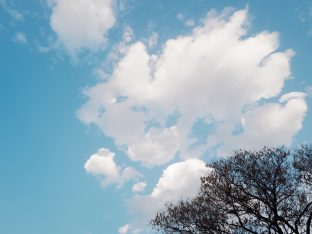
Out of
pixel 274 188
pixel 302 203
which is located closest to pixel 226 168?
pixel 274 188

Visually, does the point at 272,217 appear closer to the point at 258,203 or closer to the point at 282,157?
the point at 258,203

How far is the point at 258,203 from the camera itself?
37812mm

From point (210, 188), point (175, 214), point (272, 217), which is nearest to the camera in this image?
point (272, 217)

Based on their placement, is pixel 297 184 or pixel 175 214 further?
pixel 175 214

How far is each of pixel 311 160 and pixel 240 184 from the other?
657 cm

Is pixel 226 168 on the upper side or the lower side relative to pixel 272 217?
upper

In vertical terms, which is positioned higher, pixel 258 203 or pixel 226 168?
pixel 226 168

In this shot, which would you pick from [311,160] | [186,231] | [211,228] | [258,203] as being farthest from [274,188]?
A: [186,231]

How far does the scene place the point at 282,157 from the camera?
3959cm

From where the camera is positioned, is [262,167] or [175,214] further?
[175,214]

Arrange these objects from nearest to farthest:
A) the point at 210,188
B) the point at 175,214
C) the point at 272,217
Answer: the point at 272,217 < the point at 210,188 < the point at 175,214

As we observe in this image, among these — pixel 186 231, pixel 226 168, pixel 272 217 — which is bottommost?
pixel 272 217

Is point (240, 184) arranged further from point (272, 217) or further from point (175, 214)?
point (175, 214)

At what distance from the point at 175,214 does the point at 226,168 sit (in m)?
7.22
